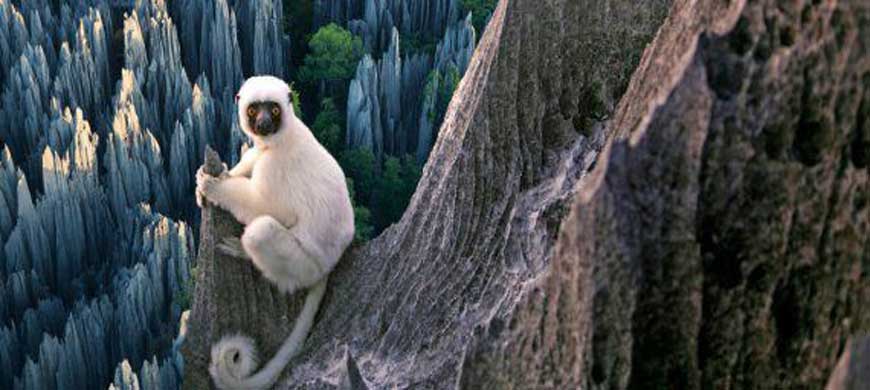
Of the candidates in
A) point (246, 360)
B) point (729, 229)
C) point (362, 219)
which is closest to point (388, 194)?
point (362, 219)

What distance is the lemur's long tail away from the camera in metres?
2.72

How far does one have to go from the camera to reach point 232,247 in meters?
2.70

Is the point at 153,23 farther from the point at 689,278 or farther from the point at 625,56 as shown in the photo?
the point at 689,278

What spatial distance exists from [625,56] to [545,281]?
138 cm

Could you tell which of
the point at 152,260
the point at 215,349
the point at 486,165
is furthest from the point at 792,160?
the point at 152,260

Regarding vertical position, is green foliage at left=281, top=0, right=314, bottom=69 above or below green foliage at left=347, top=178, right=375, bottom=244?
above

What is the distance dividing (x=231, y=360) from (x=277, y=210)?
386 millimetres

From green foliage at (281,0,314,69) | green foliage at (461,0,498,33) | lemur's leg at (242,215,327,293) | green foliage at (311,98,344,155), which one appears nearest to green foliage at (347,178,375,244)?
green foliage at (311,98,344,155)

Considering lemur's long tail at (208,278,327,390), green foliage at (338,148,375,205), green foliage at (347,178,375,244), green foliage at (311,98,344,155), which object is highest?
lemur's long tail at (208,278,327,390)

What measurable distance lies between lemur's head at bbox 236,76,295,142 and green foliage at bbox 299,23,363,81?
5230mm

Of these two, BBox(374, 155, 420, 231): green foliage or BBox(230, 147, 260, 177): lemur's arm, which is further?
BBox(374, 155, 420, 231): green foliage

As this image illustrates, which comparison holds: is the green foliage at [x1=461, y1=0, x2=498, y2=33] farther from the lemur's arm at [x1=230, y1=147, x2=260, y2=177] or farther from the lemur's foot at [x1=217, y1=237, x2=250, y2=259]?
the lemur's foot at [x1=217, y1=237, x2=250, y2=259]

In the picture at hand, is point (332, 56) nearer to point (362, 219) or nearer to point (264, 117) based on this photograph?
point (362, 219)

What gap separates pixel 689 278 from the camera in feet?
4.19
